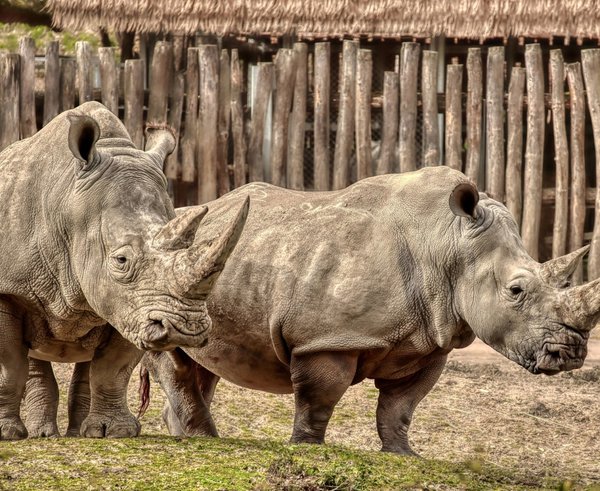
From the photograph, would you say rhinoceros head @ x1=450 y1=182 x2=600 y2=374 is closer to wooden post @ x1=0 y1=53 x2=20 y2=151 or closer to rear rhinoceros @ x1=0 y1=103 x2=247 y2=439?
rear rhinoceros @ x1=0 y1=103 x2=247 y2=439

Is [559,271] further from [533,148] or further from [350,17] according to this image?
[350,17]

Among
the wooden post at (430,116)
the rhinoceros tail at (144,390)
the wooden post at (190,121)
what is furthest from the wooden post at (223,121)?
the rhinoceros tail at (144,390)

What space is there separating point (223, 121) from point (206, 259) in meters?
9.12

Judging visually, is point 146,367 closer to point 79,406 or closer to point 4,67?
point 79,406

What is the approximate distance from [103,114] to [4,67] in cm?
781

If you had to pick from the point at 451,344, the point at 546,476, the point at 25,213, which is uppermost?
the point at 25,213

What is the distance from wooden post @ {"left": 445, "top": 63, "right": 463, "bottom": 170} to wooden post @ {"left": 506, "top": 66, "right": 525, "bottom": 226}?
20.6 inches

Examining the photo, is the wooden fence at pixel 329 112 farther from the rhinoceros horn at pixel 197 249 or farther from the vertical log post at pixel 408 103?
the rhinoceros horn at pixel 197 249

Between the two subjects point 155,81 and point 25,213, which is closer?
point 25,213

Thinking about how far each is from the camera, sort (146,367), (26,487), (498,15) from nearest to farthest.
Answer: (26,487) → (146,367) → (498,15)

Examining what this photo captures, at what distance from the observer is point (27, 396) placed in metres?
7.17

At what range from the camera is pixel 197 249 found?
5.76m

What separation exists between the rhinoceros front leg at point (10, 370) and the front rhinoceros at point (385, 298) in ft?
4.29

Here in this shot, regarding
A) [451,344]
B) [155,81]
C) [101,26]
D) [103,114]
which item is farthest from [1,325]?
[101,26]
